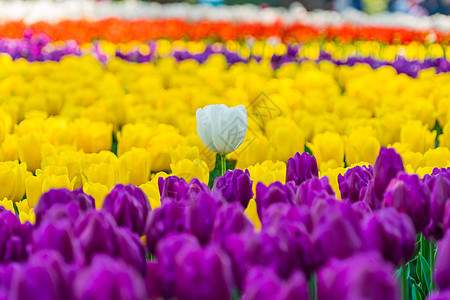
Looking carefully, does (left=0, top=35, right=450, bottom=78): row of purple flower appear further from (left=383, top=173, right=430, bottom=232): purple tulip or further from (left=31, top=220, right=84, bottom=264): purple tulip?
(left=31, top=220, right=84, bottom=264): purple tulip

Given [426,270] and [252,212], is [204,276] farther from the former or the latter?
[426,270]

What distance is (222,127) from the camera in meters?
2.38

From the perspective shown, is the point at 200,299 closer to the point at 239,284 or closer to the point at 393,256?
the point at 239,284

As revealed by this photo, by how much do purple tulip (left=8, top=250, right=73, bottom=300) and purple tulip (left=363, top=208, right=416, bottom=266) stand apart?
1.59ft

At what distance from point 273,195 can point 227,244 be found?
1.17 ft

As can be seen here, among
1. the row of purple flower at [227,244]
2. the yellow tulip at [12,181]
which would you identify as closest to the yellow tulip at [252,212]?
the row of purple flower at [227,244]

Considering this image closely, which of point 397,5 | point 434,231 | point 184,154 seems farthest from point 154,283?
point 397,5

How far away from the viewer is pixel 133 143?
3.23m

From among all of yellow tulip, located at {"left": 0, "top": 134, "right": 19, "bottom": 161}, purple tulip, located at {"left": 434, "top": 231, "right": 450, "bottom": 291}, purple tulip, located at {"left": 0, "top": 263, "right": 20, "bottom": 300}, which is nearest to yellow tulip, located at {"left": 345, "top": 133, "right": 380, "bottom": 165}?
yellow tulip, located at {"left": 0, "top": 134, "right": 19, "bottom": 161}

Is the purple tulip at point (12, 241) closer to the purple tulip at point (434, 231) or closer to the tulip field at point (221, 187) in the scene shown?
the tulip field at point (221, 187)

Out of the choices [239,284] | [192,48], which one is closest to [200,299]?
[239,284]

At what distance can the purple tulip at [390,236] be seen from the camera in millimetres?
1221

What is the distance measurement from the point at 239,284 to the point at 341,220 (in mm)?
194

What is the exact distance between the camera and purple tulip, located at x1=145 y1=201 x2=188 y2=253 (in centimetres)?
140
